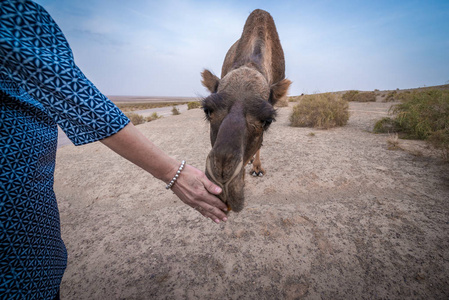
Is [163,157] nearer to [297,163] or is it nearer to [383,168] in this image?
[297,163]

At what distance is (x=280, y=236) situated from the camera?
8.80 ft

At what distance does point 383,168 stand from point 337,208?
2.17 metres

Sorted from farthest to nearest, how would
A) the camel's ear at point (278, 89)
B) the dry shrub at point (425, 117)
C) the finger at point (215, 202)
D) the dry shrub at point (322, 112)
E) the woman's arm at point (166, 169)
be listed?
the dry shrub at point (322, 112) → the dry shrub at point (425, 117) → the camel's ear at point (278, 89) → the finger at point (215, 202) → the woman's arm at point (166, 169)

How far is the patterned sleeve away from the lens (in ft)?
2.59

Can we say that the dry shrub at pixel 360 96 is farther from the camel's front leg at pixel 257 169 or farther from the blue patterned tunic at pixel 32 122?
the blue patterned tunic at pixel 32 122

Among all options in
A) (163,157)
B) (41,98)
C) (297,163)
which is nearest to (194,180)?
(163,157)

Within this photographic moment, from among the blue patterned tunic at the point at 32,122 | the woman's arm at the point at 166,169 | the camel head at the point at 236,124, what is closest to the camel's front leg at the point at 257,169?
the camel head at the point at 236,124

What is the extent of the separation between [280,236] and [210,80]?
2.82 meters

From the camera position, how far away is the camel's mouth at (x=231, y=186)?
5.50ft

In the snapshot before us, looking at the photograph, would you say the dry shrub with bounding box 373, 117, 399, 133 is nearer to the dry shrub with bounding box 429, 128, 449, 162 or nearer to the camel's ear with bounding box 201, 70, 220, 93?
the dry shrub with bounding box 429, 128, 449, 162

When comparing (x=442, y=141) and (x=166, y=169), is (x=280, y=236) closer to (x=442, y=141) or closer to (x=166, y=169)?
(x=166, y=169)

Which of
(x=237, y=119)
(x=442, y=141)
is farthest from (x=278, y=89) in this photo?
(x=442, y=141)

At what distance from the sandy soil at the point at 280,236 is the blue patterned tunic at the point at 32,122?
1.48 metres

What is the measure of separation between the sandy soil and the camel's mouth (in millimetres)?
1081
